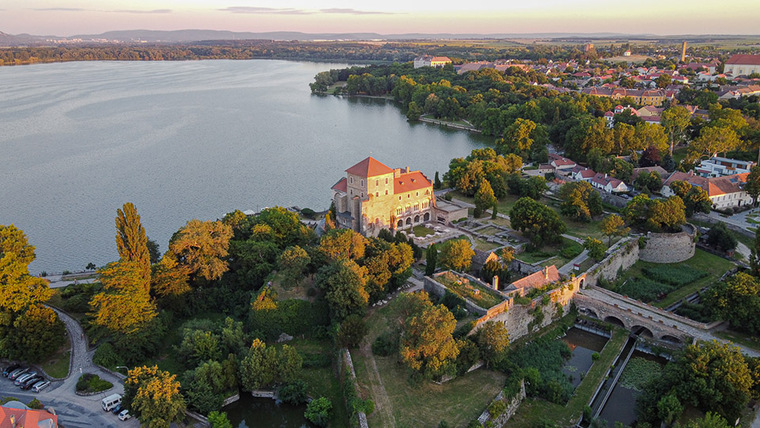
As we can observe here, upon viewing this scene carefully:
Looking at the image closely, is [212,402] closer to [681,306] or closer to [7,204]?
[681,306]

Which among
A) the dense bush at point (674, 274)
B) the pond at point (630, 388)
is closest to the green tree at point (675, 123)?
the dense bush at point (674, 274)

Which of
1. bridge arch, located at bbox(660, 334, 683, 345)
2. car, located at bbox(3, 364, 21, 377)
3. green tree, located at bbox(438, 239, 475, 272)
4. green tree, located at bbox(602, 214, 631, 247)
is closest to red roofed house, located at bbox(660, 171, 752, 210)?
green tree, located at bbox(602, 214, 631, 247)

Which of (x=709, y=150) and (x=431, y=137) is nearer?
(x=709, y=150)

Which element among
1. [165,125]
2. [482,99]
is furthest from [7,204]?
[482,99]

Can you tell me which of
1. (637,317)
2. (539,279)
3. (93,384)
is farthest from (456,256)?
(93,384)

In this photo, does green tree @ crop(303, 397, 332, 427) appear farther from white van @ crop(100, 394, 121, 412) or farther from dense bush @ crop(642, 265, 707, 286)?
dense bush @ crop(642, 265, 707, 286)

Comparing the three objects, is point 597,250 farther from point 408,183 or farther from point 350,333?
point 350,333
